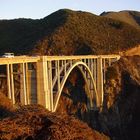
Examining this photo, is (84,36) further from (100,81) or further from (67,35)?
(100,81)

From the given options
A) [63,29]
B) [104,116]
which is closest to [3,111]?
[104,116]

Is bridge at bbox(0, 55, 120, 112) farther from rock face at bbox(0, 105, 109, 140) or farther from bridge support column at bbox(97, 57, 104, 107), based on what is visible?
rock face at bbox(0, 105, 109, 140)

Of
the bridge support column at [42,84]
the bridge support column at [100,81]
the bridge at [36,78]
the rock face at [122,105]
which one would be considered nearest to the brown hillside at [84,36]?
the rock face at [122,105]

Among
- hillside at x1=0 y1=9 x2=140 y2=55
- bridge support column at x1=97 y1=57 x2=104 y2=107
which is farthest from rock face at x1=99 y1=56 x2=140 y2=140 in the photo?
hillside at x1=0 y1=9 x2=140 y2=55

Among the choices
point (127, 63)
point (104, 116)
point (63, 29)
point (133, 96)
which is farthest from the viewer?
point (63, 29)

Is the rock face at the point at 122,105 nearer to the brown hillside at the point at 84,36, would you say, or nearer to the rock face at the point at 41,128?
the brown hillside at the point at 84,36

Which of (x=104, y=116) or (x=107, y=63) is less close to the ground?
(x=107, y=63)

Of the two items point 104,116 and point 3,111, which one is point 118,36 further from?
point 3,111
